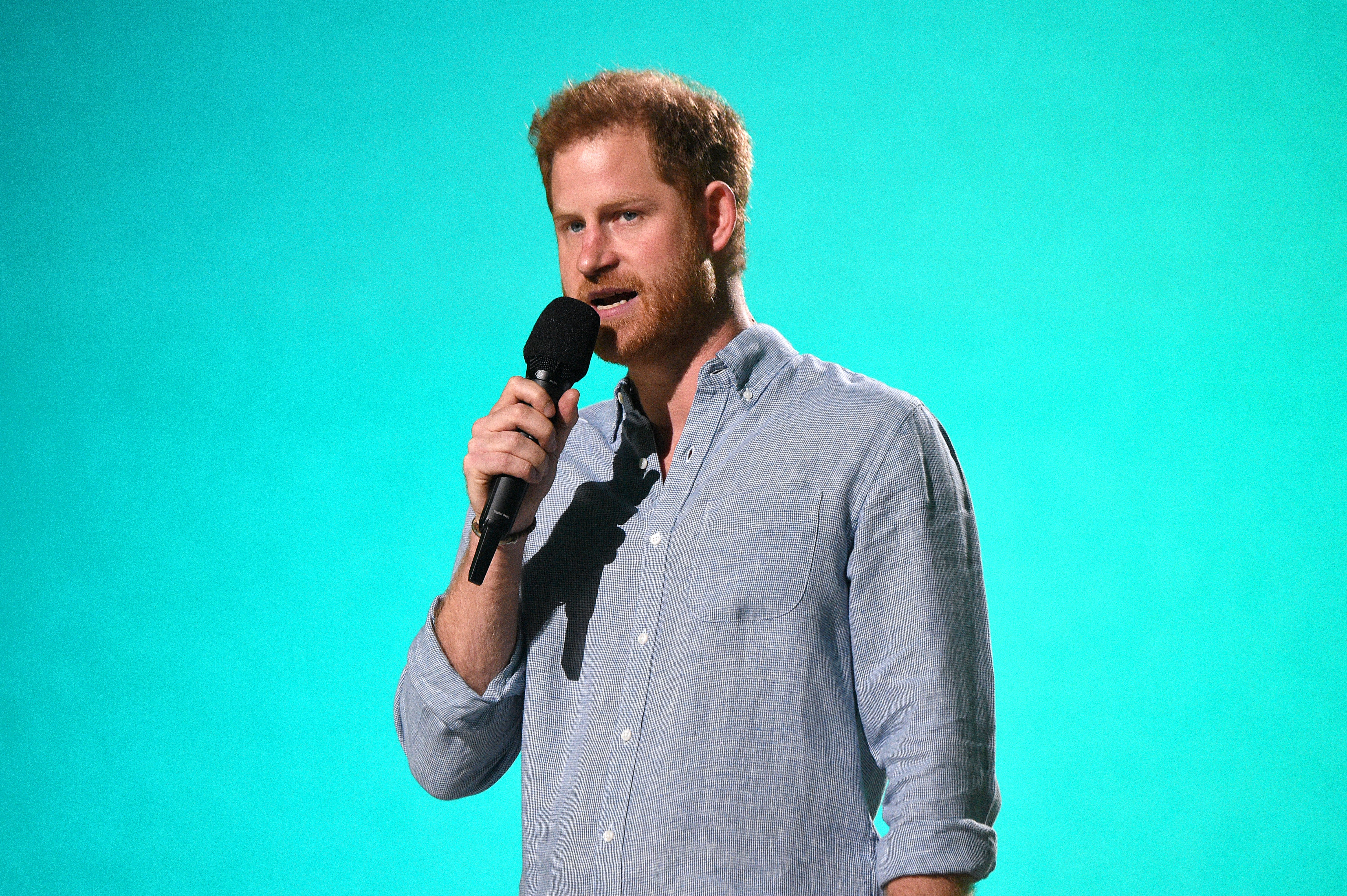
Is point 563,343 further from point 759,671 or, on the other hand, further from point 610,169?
point 759,671

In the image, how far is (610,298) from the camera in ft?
3.78

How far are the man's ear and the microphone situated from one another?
187 millimetres

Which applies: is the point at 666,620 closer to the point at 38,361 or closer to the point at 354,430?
the point at 354,430

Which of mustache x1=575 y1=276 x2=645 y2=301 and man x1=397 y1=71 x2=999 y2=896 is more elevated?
mustache x1=575 y1=276 x2=645 y2=301

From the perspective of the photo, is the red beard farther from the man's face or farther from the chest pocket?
the chest pocket

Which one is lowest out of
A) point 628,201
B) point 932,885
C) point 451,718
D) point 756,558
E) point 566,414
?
point 932,885

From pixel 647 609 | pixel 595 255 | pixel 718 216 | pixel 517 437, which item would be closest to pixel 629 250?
pixel 595 255

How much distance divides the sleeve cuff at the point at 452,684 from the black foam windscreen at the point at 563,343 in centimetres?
30

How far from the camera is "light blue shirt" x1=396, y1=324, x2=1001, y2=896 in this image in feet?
3.11

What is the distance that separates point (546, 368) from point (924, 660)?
0.46m

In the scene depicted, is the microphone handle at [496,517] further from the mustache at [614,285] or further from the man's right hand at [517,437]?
the mustache at [614,285]

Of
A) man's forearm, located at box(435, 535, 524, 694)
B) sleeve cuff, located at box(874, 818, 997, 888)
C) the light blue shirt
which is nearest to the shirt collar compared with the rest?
the light blue shirt

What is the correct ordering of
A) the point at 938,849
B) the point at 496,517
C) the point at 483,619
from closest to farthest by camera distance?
the point at 938,849 → the point at 496,517 → the point at 483,619

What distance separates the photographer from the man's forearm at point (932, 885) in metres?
0.90
